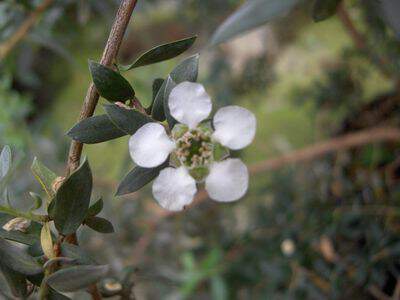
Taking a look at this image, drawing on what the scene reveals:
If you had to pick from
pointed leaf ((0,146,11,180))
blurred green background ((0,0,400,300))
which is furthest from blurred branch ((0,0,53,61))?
pointed leaf ((0,146,11,180))

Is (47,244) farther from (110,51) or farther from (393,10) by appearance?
(393,10)

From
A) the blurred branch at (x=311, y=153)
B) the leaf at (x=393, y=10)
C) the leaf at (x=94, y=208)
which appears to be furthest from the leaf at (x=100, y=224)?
the blurred branch at (x=311, y=153)

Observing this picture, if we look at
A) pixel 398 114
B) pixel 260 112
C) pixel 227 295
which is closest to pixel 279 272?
pixel 227 295

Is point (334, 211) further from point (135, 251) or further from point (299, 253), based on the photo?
point (135, 251)

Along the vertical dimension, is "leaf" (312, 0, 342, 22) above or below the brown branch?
below

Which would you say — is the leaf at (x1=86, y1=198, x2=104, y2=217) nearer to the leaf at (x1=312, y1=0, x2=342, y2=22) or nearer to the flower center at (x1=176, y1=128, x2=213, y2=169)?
the flower center at (x1=176, y1=128, x2=213, y2=169)

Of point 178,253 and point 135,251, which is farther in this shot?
point 178,253

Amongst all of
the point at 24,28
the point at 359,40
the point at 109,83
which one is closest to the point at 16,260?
the point at 109,83
